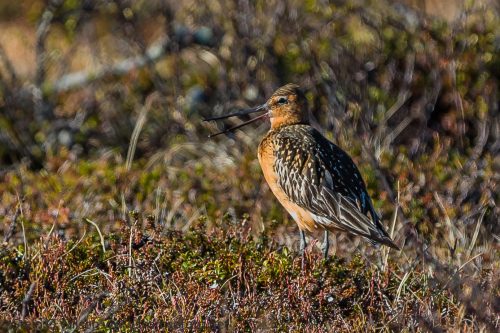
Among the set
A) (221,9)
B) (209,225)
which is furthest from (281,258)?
(221,9)

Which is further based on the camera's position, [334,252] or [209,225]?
[209,225]

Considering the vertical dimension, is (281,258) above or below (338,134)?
above

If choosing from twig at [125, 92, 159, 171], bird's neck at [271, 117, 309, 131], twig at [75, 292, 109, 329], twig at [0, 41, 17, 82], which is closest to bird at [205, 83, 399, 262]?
bird's neck at [271, 117, 309, 131]

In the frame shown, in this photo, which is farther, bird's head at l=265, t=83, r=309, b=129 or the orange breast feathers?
bird's head at l=265, t=83, r=309, b=129

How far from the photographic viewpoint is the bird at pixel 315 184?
643 cm

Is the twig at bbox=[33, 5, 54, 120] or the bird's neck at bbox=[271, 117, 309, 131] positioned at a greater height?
the bird's neck at bbox=[271, 117, 309, 131]

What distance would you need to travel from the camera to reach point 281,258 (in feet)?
19.6

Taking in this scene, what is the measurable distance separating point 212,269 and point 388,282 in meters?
1.05

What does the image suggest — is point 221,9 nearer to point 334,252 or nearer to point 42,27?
point 42,27

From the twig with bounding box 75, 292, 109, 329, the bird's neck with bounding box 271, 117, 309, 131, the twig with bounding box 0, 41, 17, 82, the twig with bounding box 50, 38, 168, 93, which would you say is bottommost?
the twig with bounding box 50, 38, 168, 93

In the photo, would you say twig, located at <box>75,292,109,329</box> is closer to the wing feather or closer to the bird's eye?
the wing feather

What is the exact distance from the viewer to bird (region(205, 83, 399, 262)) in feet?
21.1

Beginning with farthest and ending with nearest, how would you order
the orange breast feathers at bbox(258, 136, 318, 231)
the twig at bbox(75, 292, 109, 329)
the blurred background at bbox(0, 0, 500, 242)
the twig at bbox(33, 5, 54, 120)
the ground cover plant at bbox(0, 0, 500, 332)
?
the twig at bbox(33, 5, 54, 120), the blurred background at bbox(0, 0, 500, 242), the orange breast feathers at bbox(258, 136, 318, 231), the ground cover plant at bbox(0, 0, 500, 332), the twig at bbox(75, 292, 109, 329)

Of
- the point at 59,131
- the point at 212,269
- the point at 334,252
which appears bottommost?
the point at 59,131
